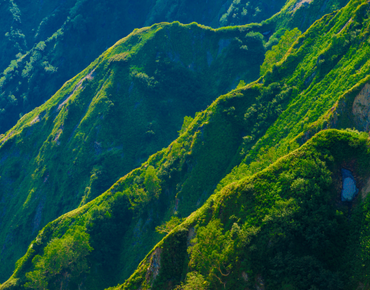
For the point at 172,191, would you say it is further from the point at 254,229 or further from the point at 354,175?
the point at 354,175

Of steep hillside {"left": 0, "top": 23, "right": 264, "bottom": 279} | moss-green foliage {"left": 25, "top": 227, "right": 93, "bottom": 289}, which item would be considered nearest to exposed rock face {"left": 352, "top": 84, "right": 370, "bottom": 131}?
steep hillside {"left": 0, "top": 23, "right": 264, "bottom": 279}

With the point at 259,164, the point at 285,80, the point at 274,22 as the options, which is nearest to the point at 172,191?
the point at 259,164

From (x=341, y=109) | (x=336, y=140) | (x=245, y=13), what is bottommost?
(x=336, y=140)

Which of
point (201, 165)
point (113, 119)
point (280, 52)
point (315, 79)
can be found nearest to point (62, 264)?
point (201, 165)

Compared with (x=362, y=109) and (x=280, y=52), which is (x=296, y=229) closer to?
(x=362, y=109)

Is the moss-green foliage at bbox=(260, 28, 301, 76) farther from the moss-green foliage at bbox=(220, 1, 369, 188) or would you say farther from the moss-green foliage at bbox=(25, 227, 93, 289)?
the moss-green foliage at bbox=(25, 227, 93, 289)

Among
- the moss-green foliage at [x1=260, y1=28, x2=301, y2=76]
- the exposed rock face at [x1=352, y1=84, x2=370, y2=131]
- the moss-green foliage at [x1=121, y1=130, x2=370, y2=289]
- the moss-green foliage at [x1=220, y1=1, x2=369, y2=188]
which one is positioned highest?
the moss-green foliage at [x1=260, y1=28, x2=301, y2=76]
